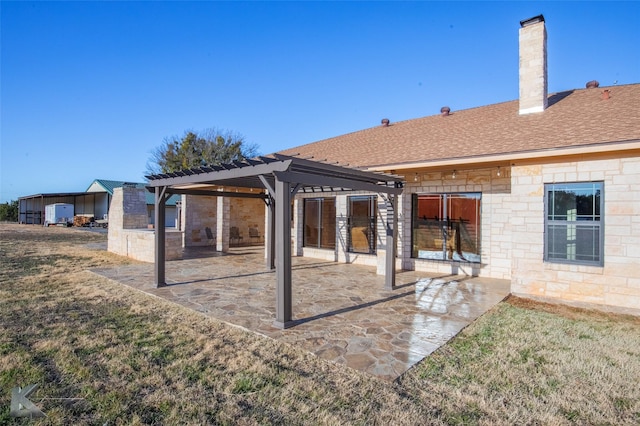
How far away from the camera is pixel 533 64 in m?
8.33

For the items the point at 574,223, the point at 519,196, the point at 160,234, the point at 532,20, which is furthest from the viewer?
the point at 532,20

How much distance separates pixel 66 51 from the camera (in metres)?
10.8

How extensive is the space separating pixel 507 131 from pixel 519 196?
203 centimetres

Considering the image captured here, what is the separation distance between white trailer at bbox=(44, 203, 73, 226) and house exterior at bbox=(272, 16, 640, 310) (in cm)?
2845

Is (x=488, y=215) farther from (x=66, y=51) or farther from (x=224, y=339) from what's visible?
(x=66, y=51)

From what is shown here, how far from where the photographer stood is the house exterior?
5.83 m

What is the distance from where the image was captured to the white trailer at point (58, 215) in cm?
3016

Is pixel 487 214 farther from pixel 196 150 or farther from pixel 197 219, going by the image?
pixel 196 150

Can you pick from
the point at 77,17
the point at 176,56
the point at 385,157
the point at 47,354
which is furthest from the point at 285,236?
the point at 176,56

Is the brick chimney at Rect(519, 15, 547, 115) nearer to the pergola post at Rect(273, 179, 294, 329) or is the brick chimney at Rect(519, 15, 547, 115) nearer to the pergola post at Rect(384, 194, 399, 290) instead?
the pergola post at Rect(384, 194, 399, 290)

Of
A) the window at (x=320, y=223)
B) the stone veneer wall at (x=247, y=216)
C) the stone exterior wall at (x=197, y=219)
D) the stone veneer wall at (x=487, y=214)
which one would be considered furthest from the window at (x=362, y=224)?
the stone exterior wall at (x=197, y=219)

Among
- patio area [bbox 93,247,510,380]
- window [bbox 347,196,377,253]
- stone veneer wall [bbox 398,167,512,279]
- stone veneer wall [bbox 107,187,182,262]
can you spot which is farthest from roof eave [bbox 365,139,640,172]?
stone veneer wall [bbox 107,187,182,262]

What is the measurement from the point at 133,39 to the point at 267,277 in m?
9.17

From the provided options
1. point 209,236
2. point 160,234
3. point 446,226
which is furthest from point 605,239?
point 209,236
